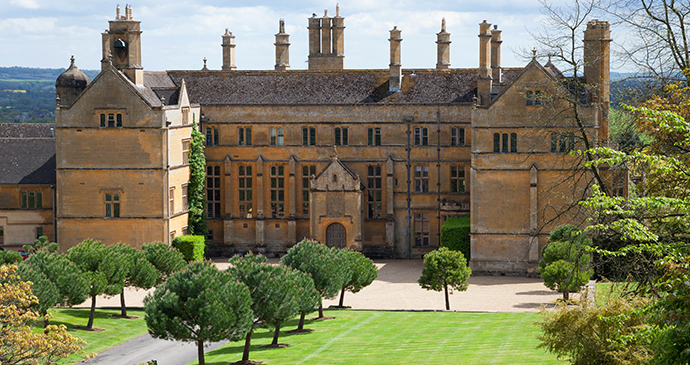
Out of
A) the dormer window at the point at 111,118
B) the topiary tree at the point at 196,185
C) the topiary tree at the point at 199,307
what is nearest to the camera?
the topiary tree at the point at 199,307

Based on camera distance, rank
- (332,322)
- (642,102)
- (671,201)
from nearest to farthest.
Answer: (671,201) < (642,102) < (332,322)

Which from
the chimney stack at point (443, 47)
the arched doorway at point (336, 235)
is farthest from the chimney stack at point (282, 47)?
the arched doorway at point (336, 235)

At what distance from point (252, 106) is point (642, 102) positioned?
3715 cm

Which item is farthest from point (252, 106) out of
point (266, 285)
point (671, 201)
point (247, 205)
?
point (671, 201)

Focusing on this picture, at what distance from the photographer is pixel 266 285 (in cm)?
3431

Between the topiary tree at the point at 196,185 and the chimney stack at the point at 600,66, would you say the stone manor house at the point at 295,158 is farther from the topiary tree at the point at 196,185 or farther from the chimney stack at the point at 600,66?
the topiary tree at the point at 196,185

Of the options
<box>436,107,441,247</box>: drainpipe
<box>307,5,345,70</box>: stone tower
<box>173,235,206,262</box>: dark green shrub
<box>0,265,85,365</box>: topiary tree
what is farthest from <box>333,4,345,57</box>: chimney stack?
<box>0,265,85,365</box>: topiary tree

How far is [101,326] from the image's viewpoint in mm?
41688

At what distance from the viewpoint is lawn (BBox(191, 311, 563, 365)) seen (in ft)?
106

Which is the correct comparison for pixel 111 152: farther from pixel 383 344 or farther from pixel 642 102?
pixel 642 102

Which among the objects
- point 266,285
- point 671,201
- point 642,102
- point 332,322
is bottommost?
point 332,322

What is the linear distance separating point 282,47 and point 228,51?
446 cm

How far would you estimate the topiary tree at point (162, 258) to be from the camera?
45625mm

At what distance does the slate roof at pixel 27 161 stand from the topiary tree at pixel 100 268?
61.5 feet
